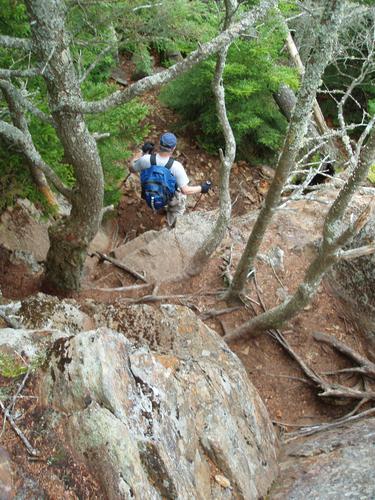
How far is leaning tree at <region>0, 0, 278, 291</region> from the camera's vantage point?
393 centimetres

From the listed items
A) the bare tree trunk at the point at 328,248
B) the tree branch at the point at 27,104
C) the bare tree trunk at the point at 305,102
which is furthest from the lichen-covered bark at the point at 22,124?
the bare tree trunk at the point at 328,248

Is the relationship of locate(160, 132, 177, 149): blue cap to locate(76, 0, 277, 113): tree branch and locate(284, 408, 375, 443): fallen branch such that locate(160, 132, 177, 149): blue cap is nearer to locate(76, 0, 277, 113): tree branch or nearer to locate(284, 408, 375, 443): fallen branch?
locate(76, 0, 277, 113): tree branch

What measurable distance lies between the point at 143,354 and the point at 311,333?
12.4ft

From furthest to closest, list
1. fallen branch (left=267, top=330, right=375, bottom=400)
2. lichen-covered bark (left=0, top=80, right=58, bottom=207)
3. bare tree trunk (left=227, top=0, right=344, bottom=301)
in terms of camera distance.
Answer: fallen branch (left=267, top=330, right=375, bottom=400) < lichen-covered bark (left=0, top=80, right=58, bottom=207) < bare tree trunk (left=227, top=0, right=344, bottom=301)

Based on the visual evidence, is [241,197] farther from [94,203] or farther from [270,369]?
[94,203]

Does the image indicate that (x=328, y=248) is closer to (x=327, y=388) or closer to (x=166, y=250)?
(x=327, y=388)

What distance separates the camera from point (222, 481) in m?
3.62

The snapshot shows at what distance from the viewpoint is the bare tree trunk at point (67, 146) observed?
3.97 m

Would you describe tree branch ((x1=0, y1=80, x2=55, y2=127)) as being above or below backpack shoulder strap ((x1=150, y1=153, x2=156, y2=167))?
above

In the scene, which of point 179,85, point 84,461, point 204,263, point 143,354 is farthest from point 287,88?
point 84,461

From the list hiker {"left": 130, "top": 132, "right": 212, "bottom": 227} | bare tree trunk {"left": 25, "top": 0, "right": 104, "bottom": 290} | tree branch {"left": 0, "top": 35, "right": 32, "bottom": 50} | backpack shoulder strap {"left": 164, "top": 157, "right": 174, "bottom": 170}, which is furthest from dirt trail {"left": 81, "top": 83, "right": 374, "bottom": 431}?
tree branch {"left": 0, "top": 35, "right": 32, "bottom": 50}

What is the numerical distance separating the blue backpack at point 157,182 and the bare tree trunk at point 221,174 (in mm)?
816

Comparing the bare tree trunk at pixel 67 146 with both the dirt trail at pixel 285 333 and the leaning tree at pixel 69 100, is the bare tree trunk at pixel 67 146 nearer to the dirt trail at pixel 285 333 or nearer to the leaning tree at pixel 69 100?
the leaning tree at pixel 69 100

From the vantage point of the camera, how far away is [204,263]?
25.2 ft
